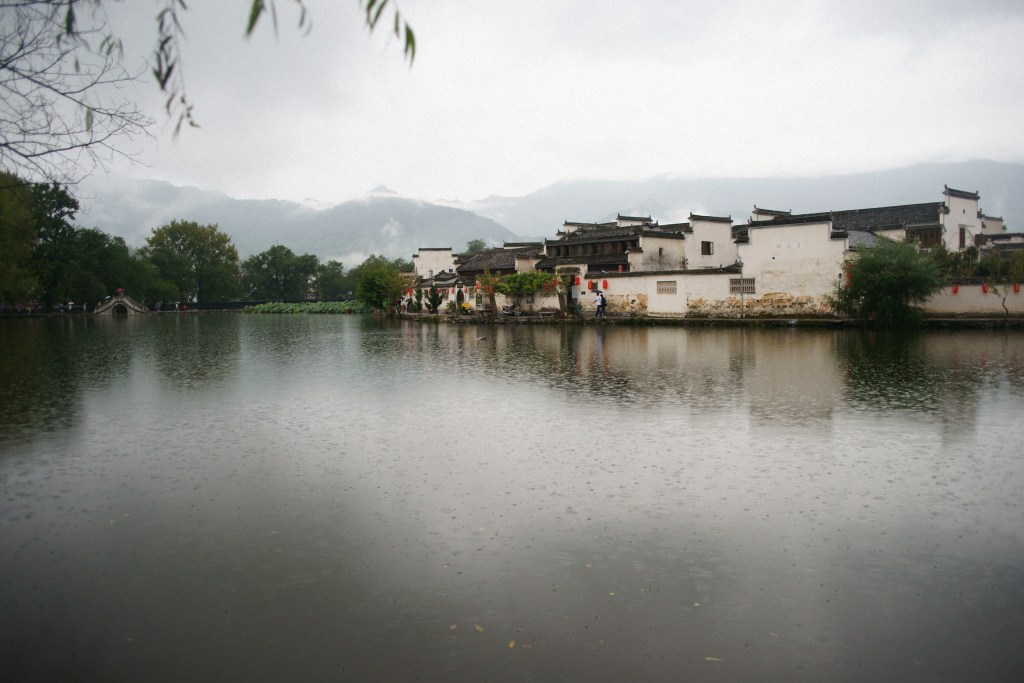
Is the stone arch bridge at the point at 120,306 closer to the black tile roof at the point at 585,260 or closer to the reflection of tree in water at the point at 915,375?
the black tile roof at the point at 585,260

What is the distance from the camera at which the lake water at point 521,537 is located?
4320 millimetres

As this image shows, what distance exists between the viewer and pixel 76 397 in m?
14.1

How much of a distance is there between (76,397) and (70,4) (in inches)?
484

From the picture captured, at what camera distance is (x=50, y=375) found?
58.7ft

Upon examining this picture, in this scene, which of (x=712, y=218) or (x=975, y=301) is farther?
(x=712, y=218)

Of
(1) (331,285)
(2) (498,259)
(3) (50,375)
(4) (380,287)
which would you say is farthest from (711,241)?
A: (1) (331,285)

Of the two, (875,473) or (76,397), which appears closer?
(875,473)

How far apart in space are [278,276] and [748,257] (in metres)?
79.9

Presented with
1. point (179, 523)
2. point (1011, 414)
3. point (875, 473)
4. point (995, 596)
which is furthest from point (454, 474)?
point (1011, 414)

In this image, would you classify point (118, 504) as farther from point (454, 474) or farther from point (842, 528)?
point (842, 528)

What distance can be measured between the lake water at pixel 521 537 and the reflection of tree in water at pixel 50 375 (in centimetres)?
20

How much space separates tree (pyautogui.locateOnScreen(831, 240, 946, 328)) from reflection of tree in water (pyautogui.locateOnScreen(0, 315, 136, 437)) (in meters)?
26.3

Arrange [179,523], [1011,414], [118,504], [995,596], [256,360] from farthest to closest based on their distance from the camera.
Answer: [256,360] < [1011,414] < [118,504] < [179,523] < [995,596]

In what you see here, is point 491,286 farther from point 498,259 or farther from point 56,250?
point 56,250
